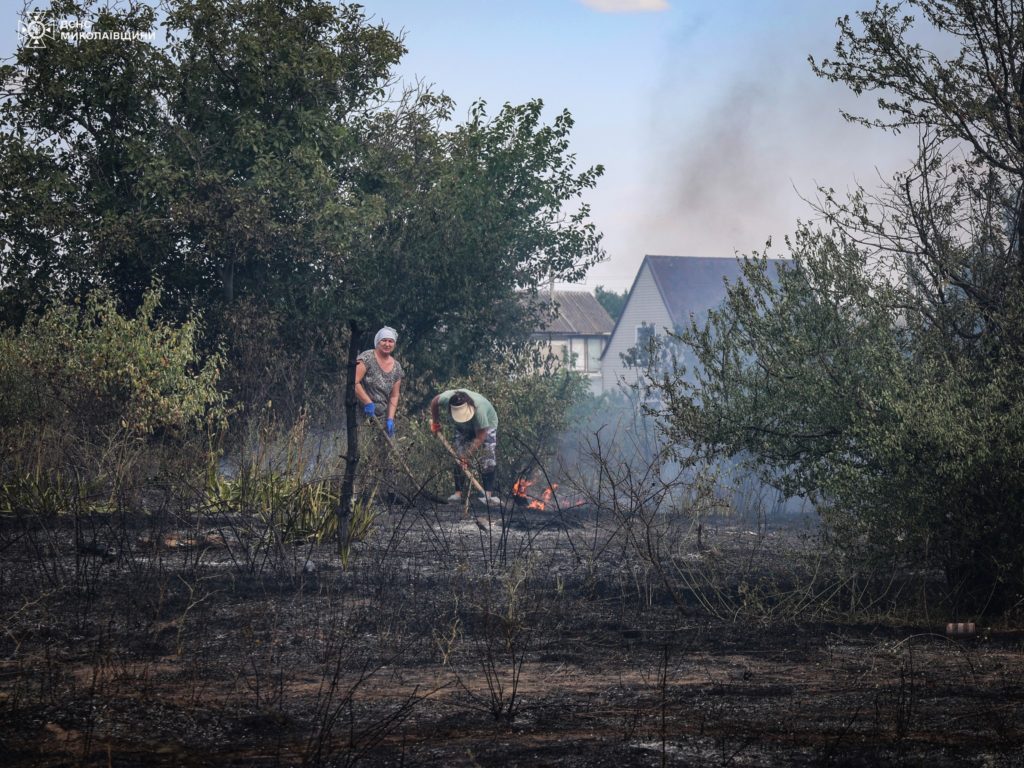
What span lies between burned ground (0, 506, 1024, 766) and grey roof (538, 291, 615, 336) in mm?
41035

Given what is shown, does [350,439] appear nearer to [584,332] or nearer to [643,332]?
[643,332]

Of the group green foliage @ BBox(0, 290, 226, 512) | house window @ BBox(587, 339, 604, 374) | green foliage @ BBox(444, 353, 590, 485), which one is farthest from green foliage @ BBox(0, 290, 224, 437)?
house window @ BBox(587, 339, 604, 374)

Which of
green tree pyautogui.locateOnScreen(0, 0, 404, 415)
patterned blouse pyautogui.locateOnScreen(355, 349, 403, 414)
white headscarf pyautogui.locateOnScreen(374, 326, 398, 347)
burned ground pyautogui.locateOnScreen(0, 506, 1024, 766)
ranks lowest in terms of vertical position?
burned ground pyautogui.locateOnScreen(0, 506, 1024, 766)

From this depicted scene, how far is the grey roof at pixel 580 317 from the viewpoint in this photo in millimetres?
51719

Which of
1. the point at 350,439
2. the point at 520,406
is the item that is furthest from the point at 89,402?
the point at 520,406

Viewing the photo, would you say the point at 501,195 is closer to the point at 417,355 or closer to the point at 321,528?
the point at 417,355

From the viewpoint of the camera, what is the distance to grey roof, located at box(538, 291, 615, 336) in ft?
170

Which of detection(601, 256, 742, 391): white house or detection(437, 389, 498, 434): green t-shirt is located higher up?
detection(601, 256, 742, 391): white house

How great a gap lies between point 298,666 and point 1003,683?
3.78 meters

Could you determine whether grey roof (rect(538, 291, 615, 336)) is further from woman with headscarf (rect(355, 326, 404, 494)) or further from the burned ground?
the burned ground

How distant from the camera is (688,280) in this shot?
145 feet

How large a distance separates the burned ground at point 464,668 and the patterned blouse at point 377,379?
14.8 ft

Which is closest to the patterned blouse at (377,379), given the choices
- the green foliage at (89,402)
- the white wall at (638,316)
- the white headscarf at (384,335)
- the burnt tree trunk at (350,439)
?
the white headscarf at (384,335)

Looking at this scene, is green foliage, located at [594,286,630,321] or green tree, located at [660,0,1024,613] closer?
green tree, located at [660,0,1024,613]
